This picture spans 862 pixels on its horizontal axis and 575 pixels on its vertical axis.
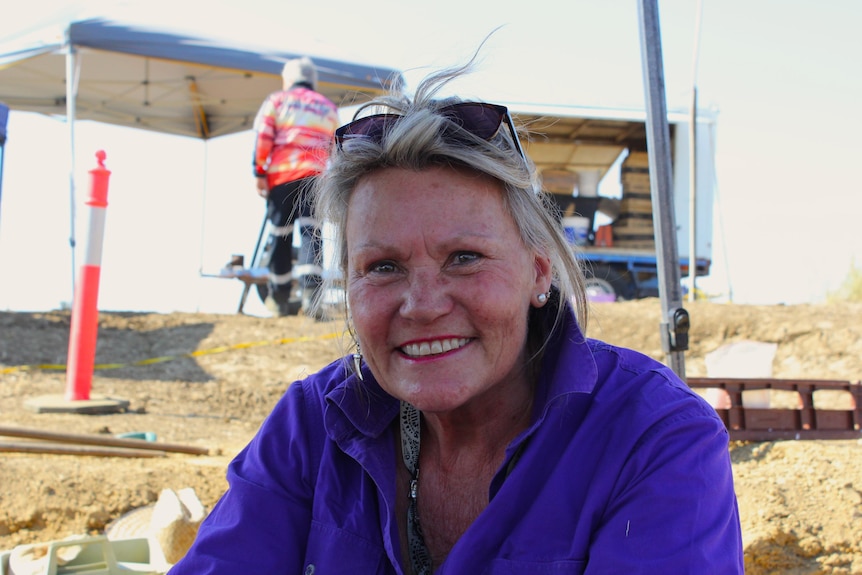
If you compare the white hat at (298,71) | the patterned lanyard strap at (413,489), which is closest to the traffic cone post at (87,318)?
the white hat at (298,71)

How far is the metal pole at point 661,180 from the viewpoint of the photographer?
8.91 ft

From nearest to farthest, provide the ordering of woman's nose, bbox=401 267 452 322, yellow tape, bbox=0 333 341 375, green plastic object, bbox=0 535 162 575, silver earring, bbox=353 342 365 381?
1. woman's nose, bbox=401 267 452 322
2. silver earring, bbox=353 342 365 381
3. green plastic object, bbox=0 535 162 575
4. yellow tape, bbox=0 333 341 375

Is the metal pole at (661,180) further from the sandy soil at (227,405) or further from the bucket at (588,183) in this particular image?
the bucket at (588,183)

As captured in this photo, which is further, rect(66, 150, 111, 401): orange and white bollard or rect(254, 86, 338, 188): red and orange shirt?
rect(254, 86, 338, 188): red and orange shirt

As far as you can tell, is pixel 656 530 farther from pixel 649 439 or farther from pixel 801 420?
pixel 801 420

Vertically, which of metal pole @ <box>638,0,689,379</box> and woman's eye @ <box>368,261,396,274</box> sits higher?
metal pole @ <box>638,0,689,379</box>

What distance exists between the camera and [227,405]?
549 centimetres

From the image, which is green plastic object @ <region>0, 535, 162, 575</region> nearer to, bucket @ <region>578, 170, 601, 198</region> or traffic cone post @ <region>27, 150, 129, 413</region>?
traffic cone post @ <region>27, 150, 129, 413</region>

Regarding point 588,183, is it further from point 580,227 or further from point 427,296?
point 427,296

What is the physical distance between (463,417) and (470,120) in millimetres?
640

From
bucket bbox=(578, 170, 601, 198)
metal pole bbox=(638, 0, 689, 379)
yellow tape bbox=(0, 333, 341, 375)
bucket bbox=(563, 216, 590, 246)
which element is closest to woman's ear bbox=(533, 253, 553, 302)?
metal pole bbox=(638, 0, 689, 379)

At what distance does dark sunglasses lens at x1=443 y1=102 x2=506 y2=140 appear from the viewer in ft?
5.29

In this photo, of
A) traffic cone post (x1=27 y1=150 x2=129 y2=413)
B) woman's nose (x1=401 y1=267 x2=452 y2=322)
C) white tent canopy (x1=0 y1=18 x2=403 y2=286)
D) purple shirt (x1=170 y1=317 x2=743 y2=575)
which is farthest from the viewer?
white tent canopy (x1=0 y1=18 x2=403 y2=286)

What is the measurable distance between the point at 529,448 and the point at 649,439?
226 millimetres
